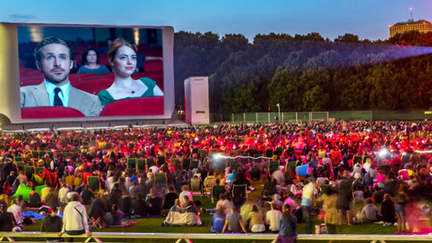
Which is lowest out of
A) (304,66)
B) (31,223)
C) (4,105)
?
(31,223)

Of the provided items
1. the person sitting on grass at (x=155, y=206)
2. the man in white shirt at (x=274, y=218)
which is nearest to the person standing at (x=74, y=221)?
the man in white shirt at (x=274, y=218)

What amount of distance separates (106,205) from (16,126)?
40568mm

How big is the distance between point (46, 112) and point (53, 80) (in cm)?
330

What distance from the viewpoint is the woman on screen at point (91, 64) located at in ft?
155

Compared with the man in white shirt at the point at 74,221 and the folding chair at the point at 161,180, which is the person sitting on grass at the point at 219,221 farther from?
the folding chair at the point at 161,180

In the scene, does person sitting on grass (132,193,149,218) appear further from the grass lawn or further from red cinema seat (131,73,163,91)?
red cinema seat (131,73,163,91)

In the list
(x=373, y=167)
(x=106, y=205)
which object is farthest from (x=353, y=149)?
(x=106, y=205)

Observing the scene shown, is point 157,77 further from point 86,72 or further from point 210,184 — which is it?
point 210,184

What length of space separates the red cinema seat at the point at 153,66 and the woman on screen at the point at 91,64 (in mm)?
4126

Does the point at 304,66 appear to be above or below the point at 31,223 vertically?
above

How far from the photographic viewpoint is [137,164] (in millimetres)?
16000

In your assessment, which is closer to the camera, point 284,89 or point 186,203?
point 186,203

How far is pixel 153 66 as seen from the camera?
1959 inches

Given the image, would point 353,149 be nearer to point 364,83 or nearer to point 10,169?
point 10,169
